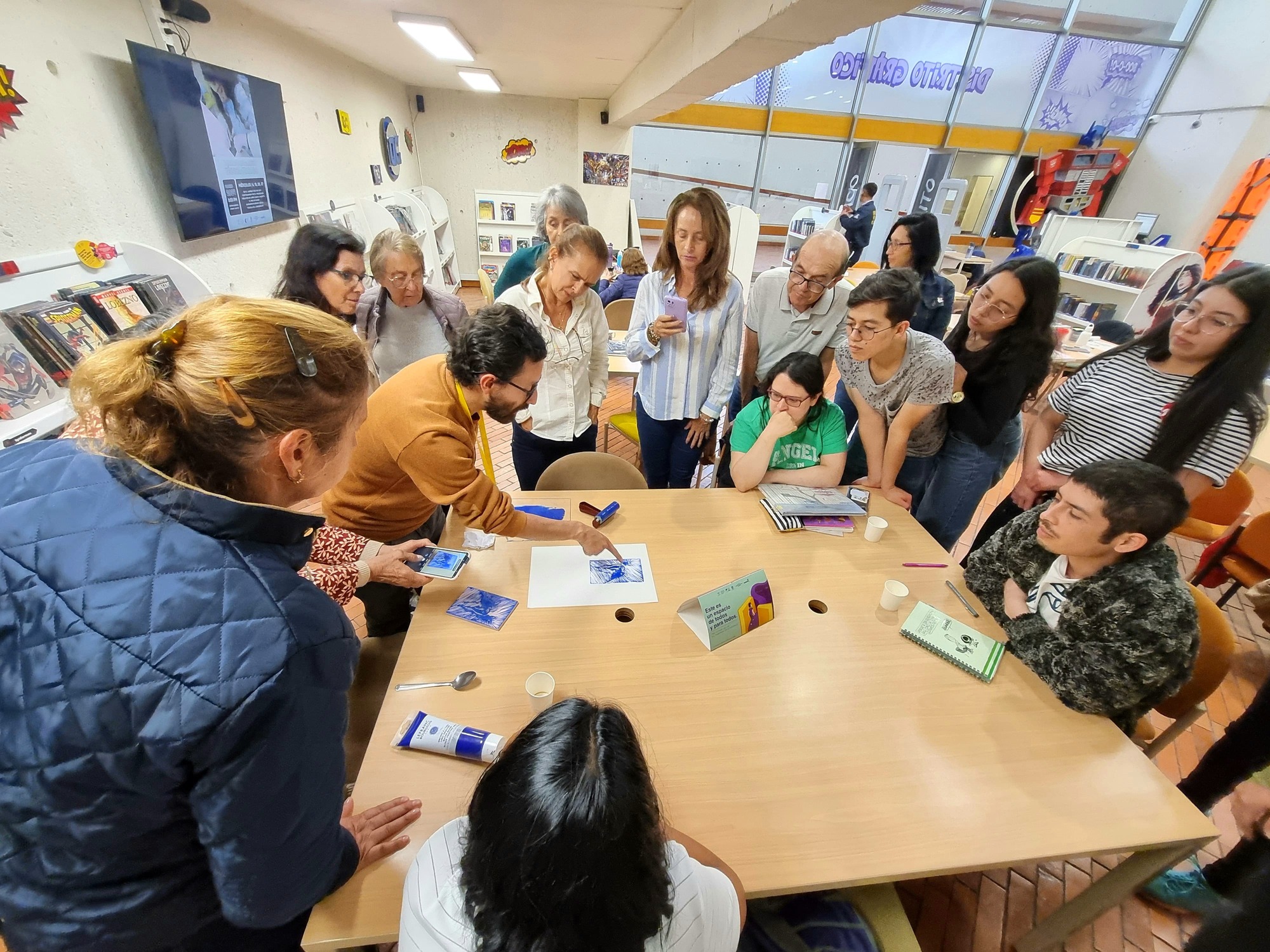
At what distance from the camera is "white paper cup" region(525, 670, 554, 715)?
1115mm

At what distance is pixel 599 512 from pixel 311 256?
68.3 inches

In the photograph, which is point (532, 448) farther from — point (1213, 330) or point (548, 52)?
point (548, 52)

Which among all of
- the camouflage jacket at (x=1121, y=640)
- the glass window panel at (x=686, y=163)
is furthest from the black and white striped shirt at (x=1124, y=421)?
the glass window panel at (x=686, y=163)

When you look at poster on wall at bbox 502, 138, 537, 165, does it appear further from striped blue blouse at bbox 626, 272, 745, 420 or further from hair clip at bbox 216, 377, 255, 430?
hair clip at bbox 216, 377, 255, 430

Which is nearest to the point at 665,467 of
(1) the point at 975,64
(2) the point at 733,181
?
(2) the point at 733,181

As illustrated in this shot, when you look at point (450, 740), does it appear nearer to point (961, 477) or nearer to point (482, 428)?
point (482, 428)

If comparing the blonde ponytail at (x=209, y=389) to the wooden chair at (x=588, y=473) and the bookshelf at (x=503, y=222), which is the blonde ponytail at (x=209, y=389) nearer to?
the wooden chair at (x=588, y=473)

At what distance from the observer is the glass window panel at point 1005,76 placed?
7.39 m

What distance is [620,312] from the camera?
3.88 m

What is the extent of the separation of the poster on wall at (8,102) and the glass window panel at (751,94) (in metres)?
8.00

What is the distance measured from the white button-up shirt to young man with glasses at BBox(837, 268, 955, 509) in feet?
3.32

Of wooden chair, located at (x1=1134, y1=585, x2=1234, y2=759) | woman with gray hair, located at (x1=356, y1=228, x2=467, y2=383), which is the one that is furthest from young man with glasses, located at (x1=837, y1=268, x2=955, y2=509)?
woman with gray hair, located at (x1=356, y1=228, x2=467, y2=383)

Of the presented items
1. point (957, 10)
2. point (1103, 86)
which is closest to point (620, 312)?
point (957, 10)

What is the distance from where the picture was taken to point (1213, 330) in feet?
5.16
